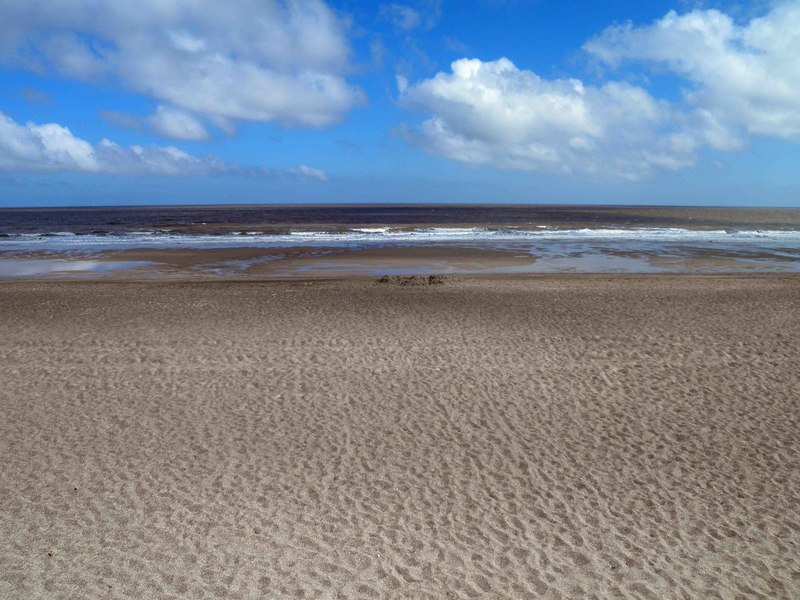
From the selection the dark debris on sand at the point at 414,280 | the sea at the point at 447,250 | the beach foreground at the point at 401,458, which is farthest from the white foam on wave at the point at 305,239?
the beach foreground at the point at 401,458

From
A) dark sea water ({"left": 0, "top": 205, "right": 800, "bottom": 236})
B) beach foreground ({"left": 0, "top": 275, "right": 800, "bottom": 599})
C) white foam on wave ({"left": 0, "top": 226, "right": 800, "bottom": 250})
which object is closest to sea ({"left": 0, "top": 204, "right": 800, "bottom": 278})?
white foam on wave ({"left": 0, "top": 226, "right": 800, "bottom": 250})

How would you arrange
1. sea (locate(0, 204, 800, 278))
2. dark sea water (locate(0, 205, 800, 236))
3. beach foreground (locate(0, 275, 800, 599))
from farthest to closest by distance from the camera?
dark sea water (locate(0, 205, 800, 236)) → sea (locate(0, 204, 800, 278)) → beach foreground (locate(0, 275, 800, 599))

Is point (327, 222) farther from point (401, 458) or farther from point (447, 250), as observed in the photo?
point (401, 458)

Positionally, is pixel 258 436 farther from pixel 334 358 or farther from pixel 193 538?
pixel 334 358

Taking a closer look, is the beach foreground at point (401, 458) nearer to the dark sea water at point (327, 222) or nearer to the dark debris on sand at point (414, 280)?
the dark debris on sand at point (414, 280)

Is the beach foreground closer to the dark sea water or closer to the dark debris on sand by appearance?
the dark debris on sand

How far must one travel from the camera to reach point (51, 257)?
24.4 m

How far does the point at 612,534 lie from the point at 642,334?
6586 millimetres

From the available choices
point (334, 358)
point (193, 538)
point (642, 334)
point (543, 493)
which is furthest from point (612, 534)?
point (642, 334)

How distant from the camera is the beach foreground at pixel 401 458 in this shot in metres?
4.29

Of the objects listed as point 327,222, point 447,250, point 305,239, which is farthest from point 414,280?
point 327,222

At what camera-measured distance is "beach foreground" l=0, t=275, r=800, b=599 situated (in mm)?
4285

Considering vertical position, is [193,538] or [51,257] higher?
[51,257]

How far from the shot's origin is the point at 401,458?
6.02 meters
